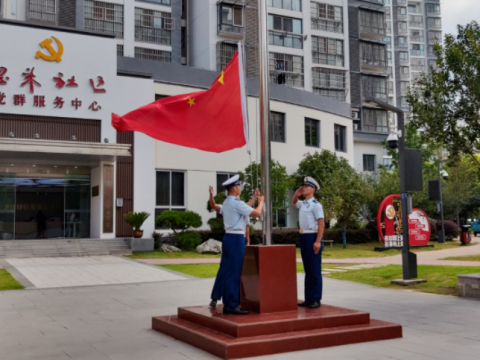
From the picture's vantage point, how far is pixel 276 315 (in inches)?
268

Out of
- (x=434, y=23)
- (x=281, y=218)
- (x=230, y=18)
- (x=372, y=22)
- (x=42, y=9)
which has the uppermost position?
(x=434, y=23)

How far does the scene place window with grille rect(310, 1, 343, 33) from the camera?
4356cm

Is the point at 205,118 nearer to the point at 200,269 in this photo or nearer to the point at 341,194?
the point at 200,269

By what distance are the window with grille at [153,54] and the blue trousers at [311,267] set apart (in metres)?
30.6

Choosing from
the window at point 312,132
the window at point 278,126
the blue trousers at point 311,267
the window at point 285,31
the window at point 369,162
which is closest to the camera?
the blue trousers at point 311,267

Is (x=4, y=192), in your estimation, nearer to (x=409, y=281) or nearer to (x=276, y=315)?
(x=409, y=281)

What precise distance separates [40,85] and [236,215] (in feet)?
56.7

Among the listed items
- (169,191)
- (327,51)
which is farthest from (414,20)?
(169,191)

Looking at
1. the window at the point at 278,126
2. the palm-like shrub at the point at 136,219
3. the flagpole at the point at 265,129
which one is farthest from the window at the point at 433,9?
the flagpole at the point at 265,129

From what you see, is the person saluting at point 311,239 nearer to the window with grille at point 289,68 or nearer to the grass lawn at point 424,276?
the grass lawn at point 424,276

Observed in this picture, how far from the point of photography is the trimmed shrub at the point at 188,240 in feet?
74.5

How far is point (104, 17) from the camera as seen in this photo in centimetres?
3528

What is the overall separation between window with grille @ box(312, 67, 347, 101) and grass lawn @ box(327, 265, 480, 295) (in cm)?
2996

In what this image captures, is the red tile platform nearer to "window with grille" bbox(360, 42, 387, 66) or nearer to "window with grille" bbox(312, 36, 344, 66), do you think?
"window with grille" bbox(312, 36, 344, 66)
